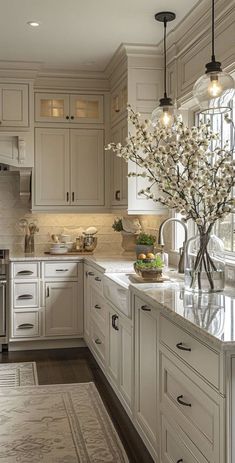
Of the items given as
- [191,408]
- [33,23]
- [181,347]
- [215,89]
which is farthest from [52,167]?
[191,408]

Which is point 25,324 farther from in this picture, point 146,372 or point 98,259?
point 146,372

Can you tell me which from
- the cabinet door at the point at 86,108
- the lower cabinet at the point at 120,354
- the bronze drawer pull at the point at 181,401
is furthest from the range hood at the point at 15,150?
the bronze drawer pull at the point at 181,401

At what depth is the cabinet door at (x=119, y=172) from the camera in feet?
15.8

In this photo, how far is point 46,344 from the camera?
526cm

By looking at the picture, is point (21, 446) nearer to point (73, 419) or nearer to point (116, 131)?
point (73, 419)

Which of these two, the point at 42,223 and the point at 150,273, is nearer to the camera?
the point at 150,273

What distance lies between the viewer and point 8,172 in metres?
5.66

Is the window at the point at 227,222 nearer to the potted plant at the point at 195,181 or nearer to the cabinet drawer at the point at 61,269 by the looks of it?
the potted plant at the point at 195,181

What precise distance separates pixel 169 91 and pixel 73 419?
106 inches

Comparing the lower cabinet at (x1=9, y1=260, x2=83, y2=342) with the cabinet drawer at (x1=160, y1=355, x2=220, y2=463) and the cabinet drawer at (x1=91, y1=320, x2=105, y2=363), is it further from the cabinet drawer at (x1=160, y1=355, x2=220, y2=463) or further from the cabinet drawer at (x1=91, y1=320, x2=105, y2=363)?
the cabinet drawer at (x1=160, y1=355, x2=220, y2=463)

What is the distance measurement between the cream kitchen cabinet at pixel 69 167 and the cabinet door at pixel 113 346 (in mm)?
1794

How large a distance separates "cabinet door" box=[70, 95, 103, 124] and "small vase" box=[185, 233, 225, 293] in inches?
117

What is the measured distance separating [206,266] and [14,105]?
315cm

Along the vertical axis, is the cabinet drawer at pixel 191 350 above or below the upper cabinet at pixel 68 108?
below
